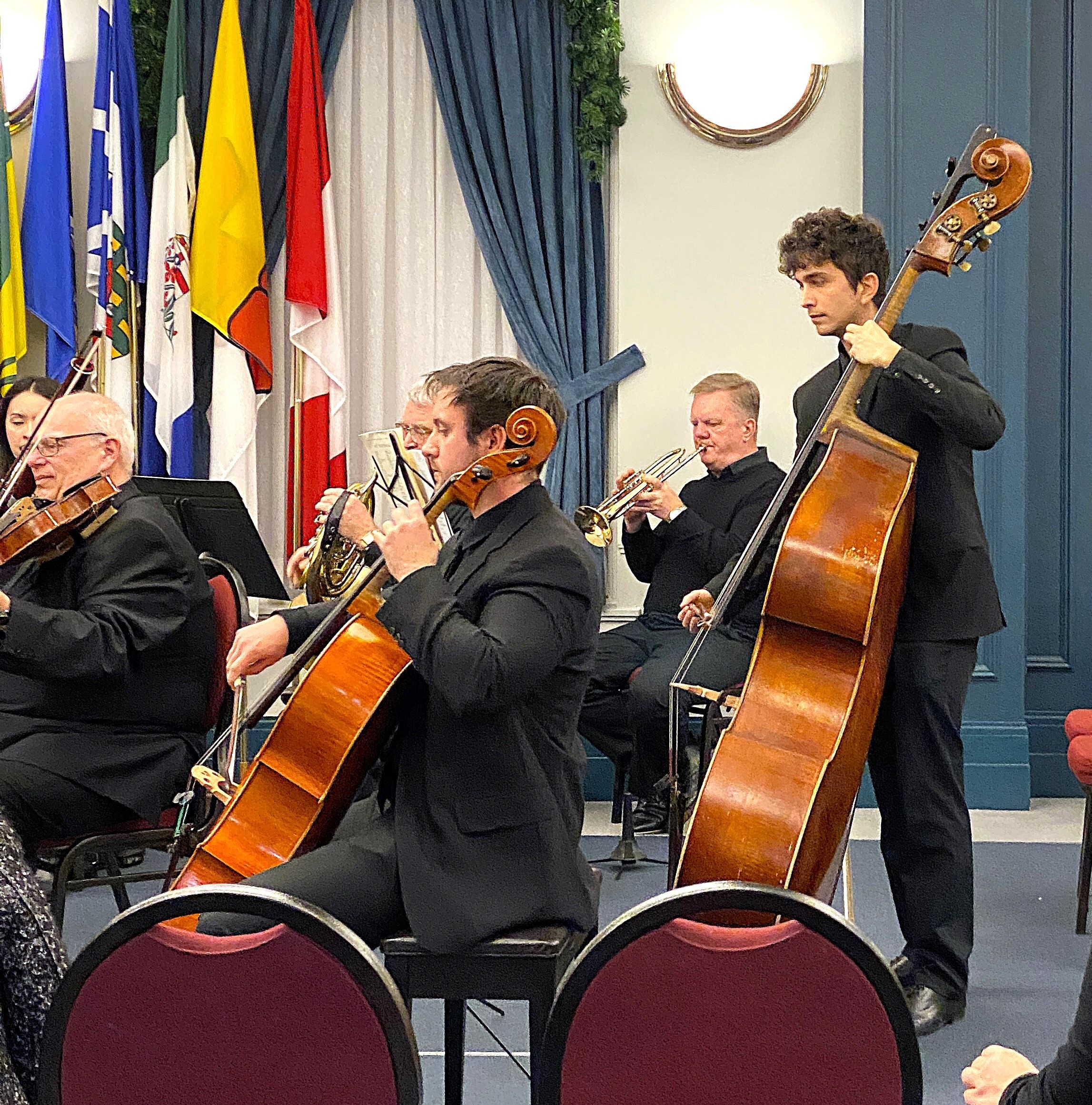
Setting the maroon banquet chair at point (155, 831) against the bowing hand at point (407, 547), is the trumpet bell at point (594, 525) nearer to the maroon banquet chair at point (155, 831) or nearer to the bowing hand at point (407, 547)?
the maroon banquet chair at point (155, 831)

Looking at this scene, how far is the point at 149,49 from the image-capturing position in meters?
5.38

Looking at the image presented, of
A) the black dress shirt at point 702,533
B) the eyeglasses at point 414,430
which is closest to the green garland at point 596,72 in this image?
the black dress shirt at point 702,533

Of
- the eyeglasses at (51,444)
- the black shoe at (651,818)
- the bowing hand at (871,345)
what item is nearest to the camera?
the bowing hand at (871,345)

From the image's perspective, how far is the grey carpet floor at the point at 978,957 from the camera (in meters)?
2.81

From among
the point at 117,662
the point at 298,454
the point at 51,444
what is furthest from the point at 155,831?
the point at 298,454

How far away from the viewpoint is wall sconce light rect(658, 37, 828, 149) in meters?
5.33

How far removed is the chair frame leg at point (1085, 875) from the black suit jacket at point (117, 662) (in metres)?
2.14

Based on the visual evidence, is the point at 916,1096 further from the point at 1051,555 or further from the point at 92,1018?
the point at 1051,555

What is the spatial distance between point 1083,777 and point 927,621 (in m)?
0.97

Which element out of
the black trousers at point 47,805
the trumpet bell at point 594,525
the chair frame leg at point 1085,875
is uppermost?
the trumpet bell at point 594,525

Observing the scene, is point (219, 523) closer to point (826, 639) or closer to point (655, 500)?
point (655, 500)

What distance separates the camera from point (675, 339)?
212 inches

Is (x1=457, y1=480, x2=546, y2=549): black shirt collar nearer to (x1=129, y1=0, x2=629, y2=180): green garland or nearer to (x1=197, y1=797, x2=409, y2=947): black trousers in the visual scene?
(x1=197, y1=797, x2=409, y2=947): black trousers

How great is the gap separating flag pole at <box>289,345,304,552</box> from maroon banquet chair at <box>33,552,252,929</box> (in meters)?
1.70
